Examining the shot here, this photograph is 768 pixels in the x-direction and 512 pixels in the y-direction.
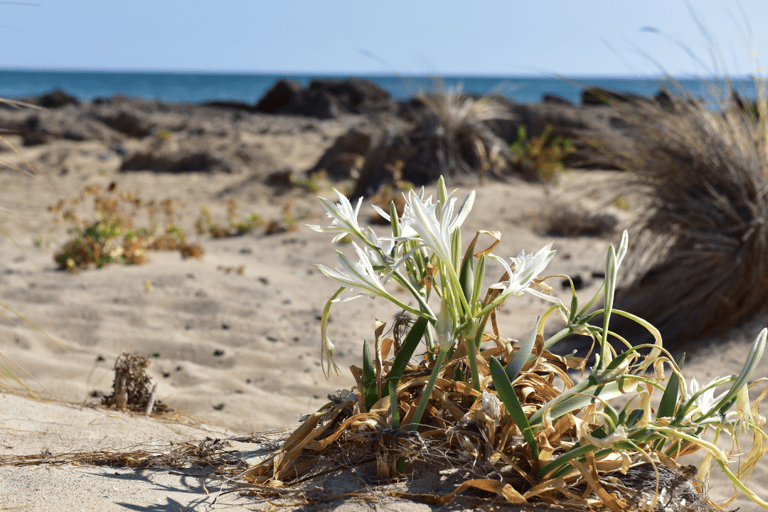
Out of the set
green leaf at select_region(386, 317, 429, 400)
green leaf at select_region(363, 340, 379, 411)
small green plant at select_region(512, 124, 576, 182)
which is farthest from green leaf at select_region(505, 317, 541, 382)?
small green plant at select_region(512, 124, 576, 182)

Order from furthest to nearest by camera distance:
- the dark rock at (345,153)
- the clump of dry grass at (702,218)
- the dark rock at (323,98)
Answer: the dark rock at (323,98), the dark rock at (345,153), the clump of dry grass at (702,218)

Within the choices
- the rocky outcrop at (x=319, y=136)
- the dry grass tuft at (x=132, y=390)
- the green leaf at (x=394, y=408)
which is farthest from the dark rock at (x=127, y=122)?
the green leaf at (x=394, y=408)

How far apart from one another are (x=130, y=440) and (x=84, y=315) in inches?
83.2

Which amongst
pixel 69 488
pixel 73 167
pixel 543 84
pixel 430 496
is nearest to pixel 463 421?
pixel 430 496

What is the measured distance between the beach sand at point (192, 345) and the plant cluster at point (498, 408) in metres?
0.15

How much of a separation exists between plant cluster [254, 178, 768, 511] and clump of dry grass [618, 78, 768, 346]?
2204 mm

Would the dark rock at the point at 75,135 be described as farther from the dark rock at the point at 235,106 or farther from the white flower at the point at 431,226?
the white flower at the point at 431,226

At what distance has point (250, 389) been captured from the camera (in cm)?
291

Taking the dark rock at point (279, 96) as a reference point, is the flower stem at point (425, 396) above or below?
below

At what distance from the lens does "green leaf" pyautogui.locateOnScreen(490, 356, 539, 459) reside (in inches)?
48.0

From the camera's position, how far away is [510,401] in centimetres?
125

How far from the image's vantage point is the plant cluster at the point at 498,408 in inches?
49.1

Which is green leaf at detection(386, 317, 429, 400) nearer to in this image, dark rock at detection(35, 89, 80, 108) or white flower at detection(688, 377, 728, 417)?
white flower at detection(688, 377, 728, 417)

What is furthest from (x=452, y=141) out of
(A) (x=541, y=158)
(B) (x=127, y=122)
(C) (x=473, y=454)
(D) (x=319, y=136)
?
(B) (x=127, y=122)
